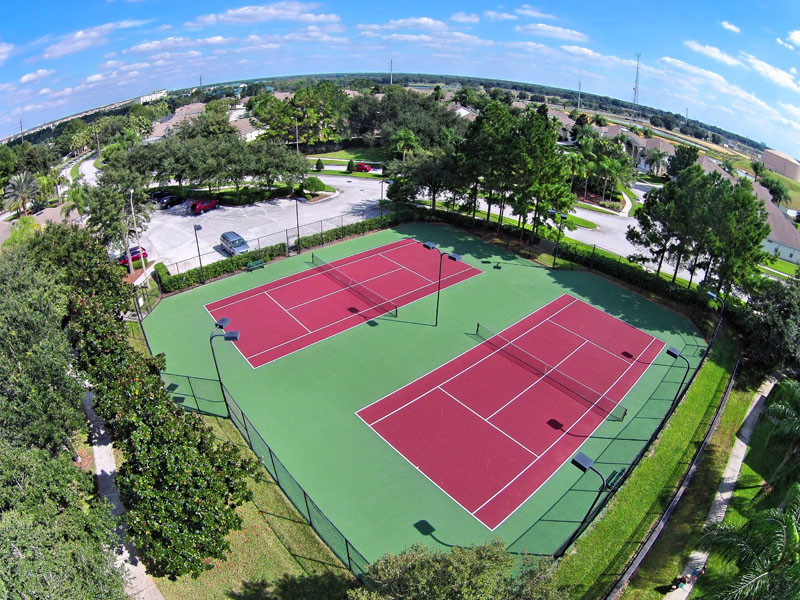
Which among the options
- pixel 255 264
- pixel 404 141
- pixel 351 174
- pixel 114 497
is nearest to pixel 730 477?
pixel 114 497

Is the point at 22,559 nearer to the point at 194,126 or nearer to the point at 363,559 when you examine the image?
the point at 363,559

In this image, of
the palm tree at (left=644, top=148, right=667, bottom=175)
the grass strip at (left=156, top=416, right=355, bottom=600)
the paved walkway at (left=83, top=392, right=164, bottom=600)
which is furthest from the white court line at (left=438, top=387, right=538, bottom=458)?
the palm tree at (left=644, top=148, right=667, bottom=175)

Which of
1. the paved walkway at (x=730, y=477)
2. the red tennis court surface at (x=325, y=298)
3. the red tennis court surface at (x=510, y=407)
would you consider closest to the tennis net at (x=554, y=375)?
the red tennis court surface at (x=510, y=407)

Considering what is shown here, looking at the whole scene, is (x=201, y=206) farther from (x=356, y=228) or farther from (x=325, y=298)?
(x=325, y=298)

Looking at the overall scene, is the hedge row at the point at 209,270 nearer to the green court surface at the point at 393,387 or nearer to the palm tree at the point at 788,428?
the green court surface at the point at 393,387

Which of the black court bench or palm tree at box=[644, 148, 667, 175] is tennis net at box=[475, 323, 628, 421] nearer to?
the black court bench

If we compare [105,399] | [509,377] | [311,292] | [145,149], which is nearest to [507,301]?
[509,377]

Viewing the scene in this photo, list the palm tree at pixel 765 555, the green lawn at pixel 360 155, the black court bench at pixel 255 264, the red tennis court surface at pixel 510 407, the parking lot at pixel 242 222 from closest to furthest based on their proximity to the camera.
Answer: the palm tree at pixel 765 555 < the red tennis court surface at pixel 510 407 < the black court bench at pixel 255 264 < the parking lot at pixel 242 222 < the green lawn at pixel 360 155
